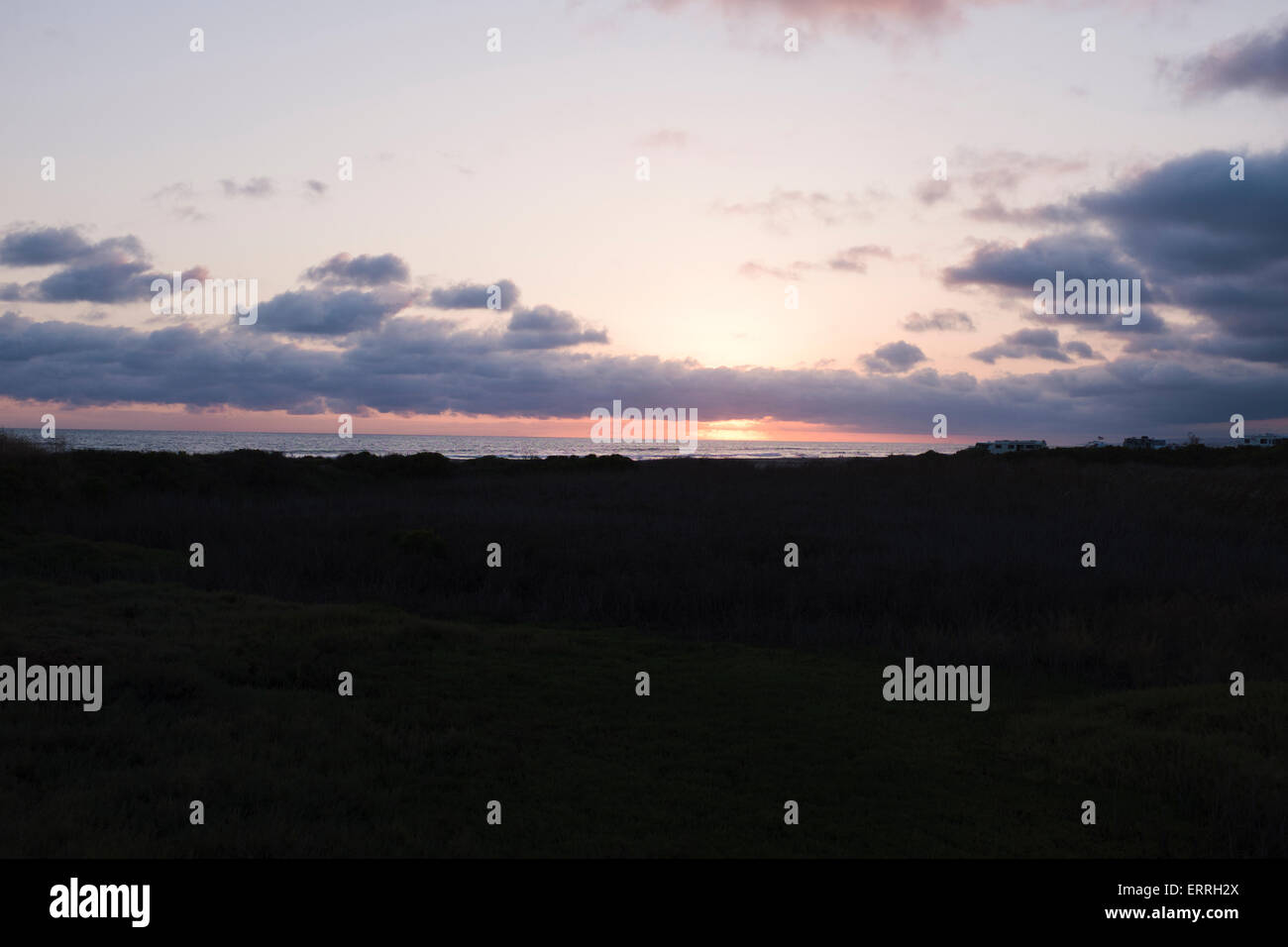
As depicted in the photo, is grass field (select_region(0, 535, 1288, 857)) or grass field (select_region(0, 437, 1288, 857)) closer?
grass field (select_region(0, 535, 1288, 857))

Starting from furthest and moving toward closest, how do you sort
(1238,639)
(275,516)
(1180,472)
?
(1180,472), (275,516), (1238,639)

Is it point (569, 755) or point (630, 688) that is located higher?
point (630, 688)

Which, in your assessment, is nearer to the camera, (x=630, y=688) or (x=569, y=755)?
(x=569, y=755)

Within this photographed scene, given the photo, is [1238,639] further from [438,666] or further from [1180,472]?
[1180,472]

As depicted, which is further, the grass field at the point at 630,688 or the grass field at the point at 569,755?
the grass field at the point at 630,688

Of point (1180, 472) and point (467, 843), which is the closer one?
point (467, 843)
